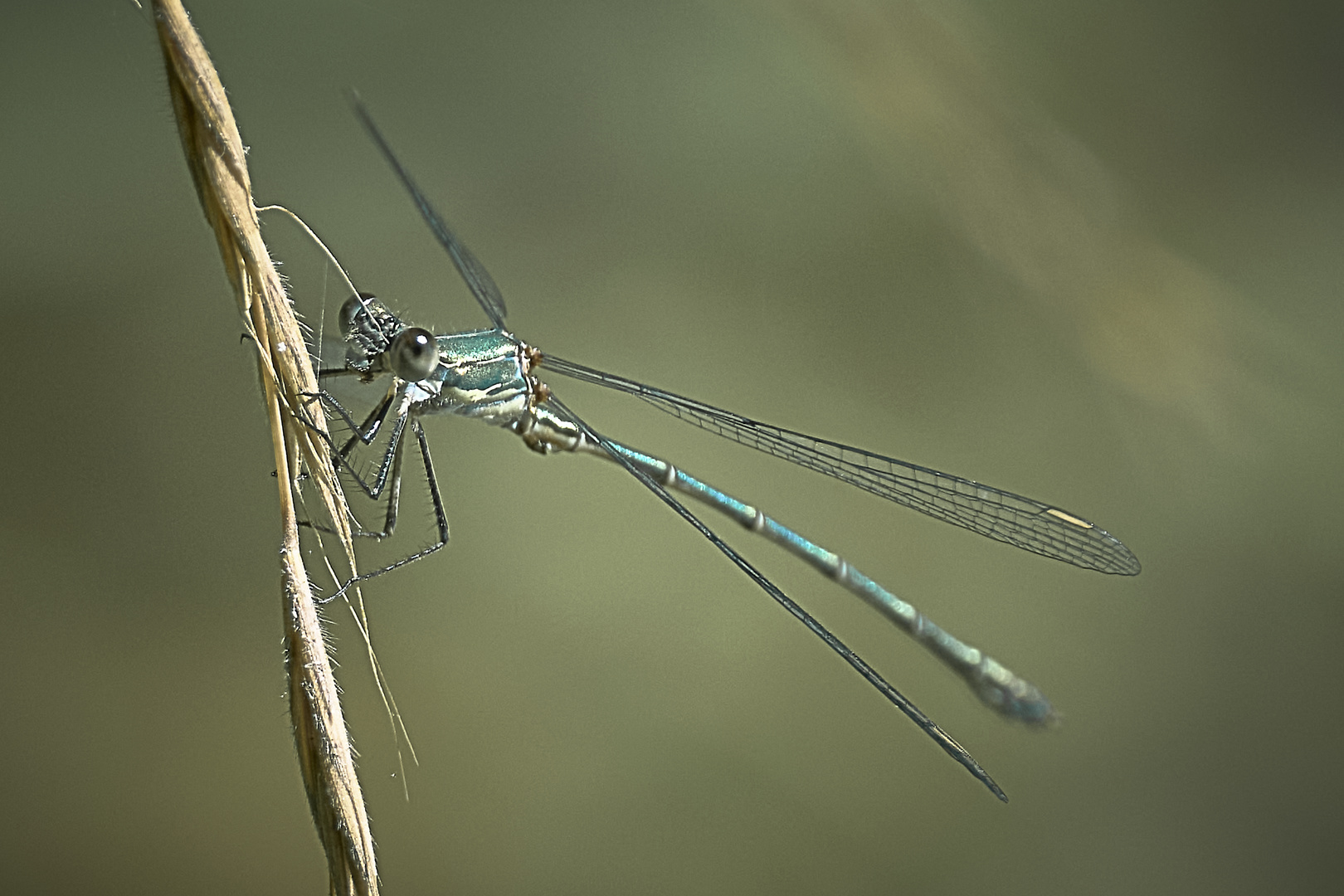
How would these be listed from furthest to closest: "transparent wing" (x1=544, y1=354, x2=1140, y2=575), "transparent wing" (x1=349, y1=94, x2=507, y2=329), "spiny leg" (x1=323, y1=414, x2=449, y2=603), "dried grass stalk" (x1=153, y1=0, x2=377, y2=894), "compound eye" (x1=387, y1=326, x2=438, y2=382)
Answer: "transparent wing" (x1=544, y1=354, x2=1140, y2=575)
"spiny leg" (x1=323, y1=414, x2=449, y2=603)
"compound eye" (x1=387, y1=326, x2=438, y2=382)
"transparent wing" (x1=349, y1=94, x2=507, y2=329)
"dried grass stalk" (x1=153, y1=0, x2=377, y2=894)

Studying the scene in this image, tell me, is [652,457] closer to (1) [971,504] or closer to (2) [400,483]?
(2) [400,483]

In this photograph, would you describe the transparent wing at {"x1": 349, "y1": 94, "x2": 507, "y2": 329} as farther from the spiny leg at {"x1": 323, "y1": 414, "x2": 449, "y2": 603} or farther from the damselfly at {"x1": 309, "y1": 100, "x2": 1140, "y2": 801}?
the spiny leg at {"x1": 323, "y1": 414, "x2": 449, "y2": 603}

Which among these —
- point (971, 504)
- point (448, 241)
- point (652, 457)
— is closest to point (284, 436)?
point (448, 241)

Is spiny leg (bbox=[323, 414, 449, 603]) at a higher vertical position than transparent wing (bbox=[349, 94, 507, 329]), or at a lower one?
lower

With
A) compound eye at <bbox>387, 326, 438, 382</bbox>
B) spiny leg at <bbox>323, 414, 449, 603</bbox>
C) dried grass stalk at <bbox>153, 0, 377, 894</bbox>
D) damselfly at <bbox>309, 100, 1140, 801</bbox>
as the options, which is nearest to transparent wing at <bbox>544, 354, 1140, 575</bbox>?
damselfly at <bbox>309, 100, 1140, 801</bbox>

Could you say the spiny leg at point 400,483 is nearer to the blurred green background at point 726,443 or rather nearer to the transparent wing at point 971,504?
the blurred green background at point 726,443

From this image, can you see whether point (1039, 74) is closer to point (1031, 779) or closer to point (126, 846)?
point (1031, 779)
